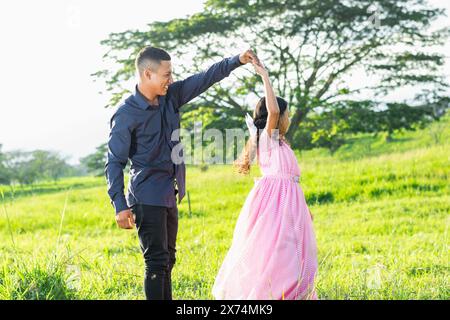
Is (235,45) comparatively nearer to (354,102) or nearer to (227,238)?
(354,102)

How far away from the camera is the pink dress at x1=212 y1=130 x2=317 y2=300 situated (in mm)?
3410

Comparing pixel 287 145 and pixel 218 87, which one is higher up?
pixel 218 87

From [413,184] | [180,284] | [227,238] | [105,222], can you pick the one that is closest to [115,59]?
[105,222]

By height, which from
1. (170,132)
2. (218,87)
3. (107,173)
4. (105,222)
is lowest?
(105,222)

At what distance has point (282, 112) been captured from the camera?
3588mm

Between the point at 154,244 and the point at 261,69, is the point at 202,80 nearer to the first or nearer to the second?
the point at 261,69

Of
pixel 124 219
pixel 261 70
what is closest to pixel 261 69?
pixel 261 70

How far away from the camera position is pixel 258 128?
12.2 feet

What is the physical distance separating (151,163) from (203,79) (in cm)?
59

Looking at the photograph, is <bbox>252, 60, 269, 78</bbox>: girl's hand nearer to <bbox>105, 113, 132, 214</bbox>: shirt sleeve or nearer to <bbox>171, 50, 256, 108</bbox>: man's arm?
<bbox>171, 50, 256, 108</bbox>: man's arm

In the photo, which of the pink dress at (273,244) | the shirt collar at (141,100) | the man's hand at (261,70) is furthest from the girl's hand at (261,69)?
the shirt collar at (141,100)

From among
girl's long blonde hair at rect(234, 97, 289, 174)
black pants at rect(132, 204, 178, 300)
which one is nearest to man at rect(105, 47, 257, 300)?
black pants at rect(132, 204, 178, 300)
